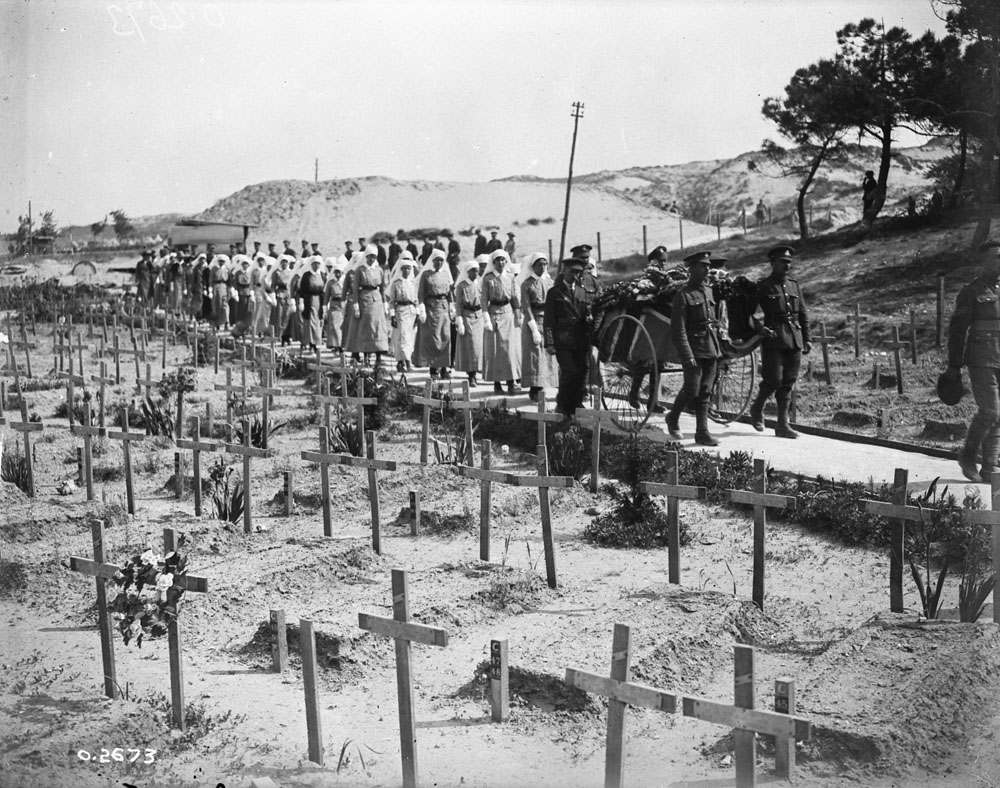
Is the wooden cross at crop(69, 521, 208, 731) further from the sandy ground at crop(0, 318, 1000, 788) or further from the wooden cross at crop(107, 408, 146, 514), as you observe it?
the wooden cross at crop(107, 408, 146, 514)

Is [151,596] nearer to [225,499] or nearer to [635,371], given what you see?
[225,499]

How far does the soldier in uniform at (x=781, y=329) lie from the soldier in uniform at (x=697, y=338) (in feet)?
1.69

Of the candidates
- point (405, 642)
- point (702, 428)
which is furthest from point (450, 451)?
point (405, 642)

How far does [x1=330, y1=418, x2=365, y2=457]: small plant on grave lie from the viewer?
1084 centimetres

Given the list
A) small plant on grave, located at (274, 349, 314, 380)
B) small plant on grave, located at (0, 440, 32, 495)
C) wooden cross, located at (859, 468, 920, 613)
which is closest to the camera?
wooden cross, located at (859, 468, 920, 613)

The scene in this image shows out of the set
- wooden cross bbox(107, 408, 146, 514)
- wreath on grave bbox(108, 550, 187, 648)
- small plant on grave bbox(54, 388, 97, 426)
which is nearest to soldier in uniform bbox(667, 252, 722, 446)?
wooden cross bbox(107, 408, 146, 514)

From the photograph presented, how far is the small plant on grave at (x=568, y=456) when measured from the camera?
1022cm

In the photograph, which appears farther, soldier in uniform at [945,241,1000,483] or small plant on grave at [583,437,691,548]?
soldier in uniform at [945,241,1000,483]

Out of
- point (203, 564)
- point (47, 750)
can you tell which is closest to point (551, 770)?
point (47, 750)

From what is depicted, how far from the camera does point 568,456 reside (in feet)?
33.9

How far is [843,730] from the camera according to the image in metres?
5.06

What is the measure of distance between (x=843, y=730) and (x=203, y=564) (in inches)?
173

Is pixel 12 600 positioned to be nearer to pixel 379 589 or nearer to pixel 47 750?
pixel 379 589

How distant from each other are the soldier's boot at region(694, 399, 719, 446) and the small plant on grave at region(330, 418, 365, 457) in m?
2.93
